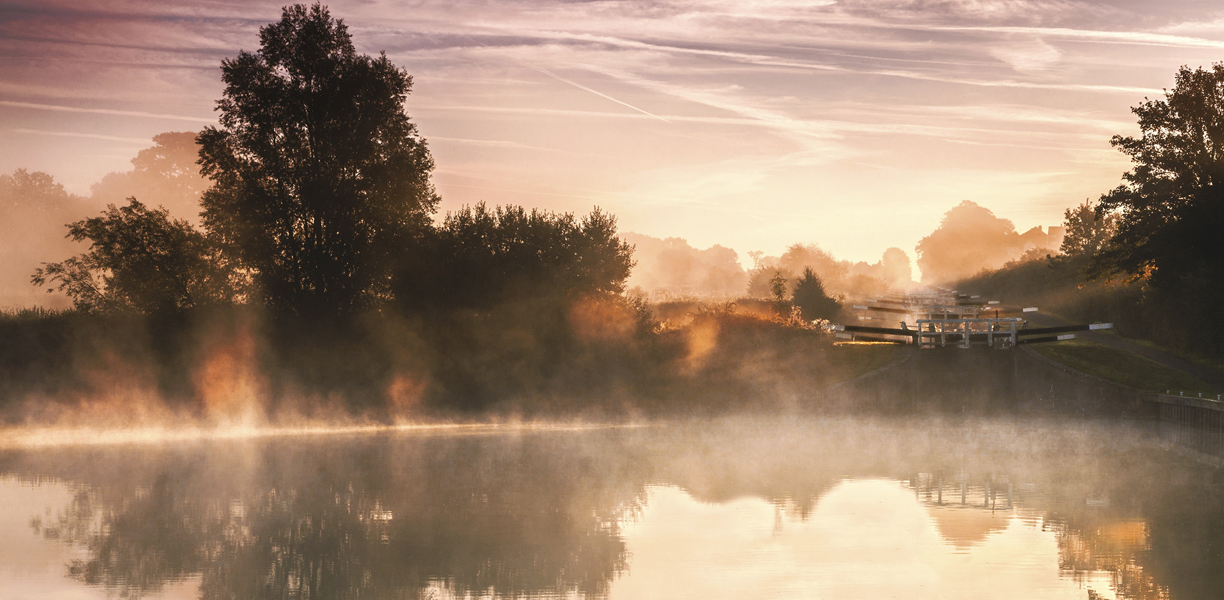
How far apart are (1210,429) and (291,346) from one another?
3344 cm

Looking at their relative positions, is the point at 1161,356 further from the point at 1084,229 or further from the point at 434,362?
the point at 1084,229

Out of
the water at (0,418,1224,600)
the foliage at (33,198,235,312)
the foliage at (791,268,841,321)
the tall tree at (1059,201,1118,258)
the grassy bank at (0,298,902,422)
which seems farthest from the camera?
the tall tree at (1059,201,1118,258)

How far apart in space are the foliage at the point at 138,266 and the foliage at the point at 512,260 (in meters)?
8.99

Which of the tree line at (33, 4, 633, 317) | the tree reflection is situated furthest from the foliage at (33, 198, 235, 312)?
the tree reflection

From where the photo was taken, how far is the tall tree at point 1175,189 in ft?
138

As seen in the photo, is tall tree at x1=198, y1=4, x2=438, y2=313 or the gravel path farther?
tall tree at x1=198, y1=4, x2=438, y2=313

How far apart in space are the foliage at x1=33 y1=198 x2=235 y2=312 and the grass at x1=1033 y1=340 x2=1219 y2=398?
36.4 m

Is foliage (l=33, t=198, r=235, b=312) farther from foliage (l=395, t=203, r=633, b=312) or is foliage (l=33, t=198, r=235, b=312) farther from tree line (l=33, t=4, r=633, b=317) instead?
foliage (l=395, t=203, r=633, b=312)

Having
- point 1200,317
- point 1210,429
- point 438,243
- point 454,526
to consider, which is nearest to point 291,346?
point 438,243

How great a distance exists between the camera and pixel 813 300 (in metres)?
64.1

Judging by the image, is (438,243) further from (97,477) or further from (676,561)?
(676,561)

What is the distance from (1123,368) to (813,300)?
993 inches

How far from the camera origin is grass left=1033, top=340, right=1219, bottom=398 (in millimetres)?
37844

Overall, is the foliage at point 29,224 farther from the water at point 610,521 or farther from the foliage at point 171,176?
the water at point 610,521
